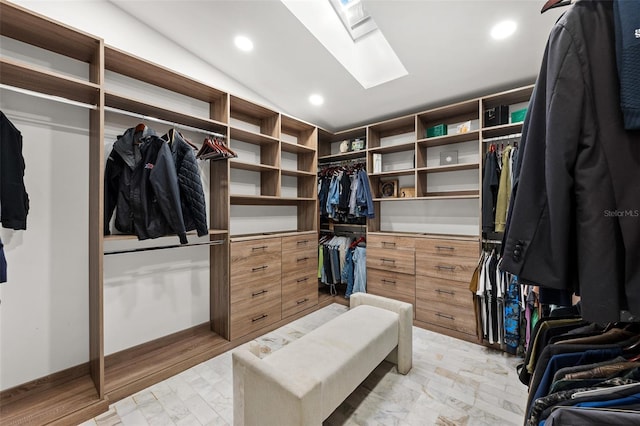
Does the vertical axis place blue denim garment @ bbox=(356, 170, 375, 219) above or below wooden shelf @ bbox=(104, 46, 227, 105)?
below

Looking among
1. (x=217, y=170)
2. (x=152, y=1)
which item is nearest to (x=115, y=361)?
(x=217, y=170)

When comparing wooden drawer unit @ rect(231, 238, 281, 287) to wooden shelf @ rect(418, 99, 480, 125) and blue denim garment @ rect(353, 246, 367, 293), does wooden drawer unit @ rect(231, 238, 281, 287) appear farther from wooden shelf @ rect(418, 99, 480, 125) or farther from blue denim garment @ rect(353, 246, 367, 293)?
wooden shelf @ rect(418, 99, 480, 125)

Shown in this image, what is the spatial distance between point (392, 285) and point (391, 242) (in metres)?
0.50

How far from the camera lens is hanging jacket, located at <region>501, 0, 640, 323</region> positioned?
1.78 ft

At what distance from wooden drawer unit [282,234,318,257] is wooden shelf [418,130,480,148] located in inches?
67.5

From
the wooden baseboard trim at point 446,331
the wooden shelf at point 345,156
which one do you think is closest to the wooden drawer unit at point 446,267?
the wooden baseboard trim at point 446,331

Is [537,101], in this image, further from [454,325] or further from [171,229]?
[454,325]

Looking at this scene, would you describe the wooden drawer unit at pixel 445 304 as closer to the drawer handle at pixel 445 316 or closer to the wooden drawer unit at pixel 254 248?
the drawer handle at pixel 445 316

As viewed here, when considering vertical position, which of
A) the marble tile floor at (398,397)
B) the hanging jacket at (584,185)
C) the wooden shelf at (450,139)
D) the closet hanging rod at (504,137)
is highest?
the wooden shelf at (450,139)

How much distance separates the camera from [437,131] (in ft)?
9.50

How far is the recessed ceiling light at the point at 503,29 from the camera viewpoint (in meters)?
1.88

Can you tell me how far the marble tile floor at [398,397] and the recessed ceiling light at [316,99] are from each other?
9.36 feet

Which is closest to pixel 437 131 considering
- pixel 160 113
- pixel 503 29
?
pixel 503 29

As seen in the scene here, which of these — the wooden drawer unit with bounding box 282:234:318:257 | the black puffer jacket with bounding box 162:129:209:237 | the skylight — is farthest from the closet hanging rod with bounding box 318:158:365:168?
the black puffer jacket with bounding box 162:129:209:237
